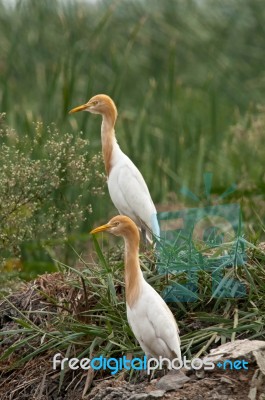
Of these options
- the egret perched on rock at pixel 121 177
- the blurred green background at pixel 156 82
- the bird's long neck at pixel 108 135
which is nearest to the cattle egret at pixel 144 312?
the egret perched on rock at pixel 121 177

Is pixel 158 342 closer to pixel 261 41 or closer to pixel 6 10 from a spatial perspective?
pixel 6 10

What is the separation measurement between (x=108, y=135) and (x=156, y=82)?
7383 millimetres

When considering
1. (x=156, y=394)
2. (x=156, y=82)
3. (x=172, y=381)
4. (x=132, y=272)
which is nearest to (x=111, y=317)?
(x=132, y=272)

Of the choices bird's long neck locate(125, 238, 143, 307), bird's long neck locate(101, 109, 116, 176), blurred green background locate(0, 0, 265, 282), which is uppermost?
bird's long neck locate(101, 109, 116, 176)

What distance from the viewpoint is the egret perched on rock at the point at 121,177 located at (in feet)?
23.0

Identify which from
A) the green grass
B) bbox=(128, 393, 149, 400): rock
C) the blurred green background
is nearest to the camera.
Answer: bbox=(128, 393, 149, 400): rock

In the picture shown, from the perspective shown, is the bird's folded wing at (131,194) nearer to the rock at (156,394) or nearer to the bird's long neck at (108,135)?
the bird's long neck at (108,135)

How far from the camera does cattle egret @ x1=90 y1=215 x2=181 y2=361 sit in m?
5.82

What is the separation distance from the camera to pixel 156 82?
1440 cm

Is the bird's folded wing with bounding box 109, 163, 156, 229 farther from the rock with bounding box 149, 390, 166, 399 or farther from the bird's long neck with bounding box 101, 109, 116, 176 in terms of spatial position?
the rock with bounding box 149, 390, 166, 399

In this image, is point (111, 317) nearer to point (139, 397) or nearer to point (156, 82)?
point (139, 397)

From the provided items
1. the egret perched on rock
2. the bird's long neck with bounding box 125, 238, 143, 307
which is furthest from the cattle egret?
the egret perched on rock

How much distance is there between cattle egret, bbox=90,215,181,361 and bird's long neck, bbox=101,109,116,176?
4.08ft

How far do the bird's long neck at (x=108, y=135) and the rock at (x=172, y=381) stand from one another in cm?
169
